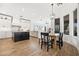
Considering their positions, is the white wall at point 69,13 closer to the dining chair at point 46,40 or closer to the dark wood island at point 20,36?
the dining chair at point 46,40

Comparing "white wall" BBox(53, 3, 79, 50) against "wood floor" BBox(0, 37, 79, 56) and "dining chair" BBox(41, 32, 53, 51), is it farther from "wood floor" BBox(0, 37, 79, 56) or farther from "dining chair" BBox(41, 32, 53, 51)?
"dining chair" BBox(41, 32, 53, 51)

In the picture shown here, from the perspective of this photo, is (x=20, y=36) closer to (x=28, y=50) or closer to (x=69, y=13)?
(x=28, y=50)

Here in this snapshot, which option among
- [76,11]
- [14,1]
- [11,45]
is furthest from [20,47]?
[76,11]

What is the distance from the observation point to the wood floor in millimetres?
2346

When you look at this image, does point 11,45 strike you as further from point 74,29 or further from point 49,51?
point 74,29

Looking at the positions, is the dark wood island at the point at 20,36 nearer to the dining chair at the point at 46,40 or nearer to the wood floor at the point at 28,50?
the wood floor at the point at 28,50

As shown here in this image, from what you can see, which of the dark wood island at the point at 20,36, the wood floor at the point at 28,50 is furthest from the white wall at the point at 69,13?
the dark wood island at the point at 20,36

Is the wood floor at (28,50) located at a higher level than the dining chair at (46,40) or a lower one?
lower

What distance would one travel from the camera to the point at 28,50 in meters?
2.43

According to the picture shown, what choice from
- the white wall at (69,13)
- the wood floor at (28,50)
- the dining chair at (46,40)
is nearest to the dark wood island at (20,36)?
the wood floor at (28,50)

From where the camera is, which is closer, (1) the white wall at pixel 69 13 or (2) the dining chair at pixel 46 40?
(1) the white wall at pixel 69 13

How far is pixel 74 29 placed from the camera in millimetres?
2385

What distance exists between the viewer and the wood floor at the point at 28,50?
2.35 m

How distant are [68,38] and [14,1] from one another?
154cm
